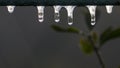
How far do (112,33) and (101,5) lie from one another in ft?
3.31

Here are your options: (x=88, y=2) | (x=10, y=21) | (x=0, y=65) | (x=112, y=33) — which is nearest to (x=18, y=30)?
(x=10, y=21)

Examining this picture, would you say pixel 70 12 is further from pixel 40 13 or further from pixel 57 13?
pixel 40 13

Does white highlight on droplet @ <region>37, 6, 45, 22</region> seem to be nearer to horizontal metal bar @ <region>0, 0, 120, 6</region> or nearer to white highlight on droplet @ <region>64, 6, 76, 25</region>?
horizontal metal bar @ <region>0, 0, 120, 6</region>

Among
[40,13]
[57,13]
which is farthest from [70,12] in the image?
[40,13]

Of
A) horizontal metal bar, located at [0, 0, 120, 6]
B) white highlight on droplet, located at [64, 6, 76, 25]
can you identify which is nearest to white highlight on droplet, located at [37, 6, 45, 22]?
horizontal metal bar, located at [0, 0, 120, 6]

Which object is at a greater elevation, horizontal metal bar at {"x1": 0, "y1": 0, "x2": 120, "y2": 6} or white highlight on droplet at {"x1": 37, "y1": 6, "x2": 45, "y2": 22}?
horizontal metal bar at {"x1": 0, "y1": 0, "x2": 120, "y2": 6}

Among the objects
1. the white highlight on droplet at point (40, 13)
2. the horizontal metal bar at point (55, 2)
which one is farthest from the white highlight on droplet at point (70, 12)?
the white highlight on droplet at point (40, 13)

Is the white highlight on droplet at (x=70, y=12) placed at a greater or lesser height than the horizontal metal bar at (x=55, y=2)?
lesser

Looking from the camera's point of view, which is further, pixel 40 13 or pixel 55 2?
pixel 40 13

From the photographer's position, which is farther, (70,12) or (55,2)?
(70,12)

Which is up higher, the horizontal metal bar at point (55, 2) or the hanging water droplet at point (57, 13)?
the horizontal metal bar at point (55, 2)

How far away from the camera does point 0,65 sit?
5.27 feet

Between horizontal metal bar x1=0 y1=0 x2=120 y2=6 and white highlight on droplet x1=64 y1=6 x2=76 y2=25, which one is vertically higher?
horizontal metal bar x1=0 y1=0 x2=120 y2=6

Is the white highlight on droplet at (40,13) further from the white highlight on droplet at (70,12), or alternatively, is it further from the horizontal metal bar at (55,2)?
the white highlight on droplet at (70,12)
